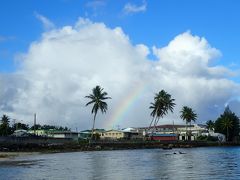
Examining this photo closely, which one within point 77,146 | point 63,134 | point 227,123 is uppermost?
point 227,123

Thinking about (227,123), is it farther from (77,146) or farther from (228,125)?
(77,146)

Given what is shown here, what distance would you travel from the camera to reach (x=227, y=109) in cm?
19438

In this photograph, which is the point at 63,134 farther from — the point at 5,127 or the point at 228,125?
the point at 228,125

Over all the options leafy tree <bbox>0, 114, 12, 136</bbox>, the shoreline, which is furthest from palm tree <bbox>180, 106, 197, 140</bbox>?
leafy tree <bbox>0, 114, 12, 136</bbox>

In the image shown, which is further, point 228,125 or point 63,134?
point 228,125

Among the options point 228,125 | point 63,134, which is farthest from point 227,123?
point 63,134

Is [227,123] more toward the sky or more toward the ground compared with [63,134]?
more toward the sky

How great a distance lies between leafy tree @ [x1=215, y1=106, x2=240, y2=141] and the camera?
184 metres

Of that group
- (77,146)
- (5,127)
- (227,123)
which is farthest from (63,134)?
(227,123)

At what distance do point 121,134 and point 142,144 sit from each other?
2382 inches

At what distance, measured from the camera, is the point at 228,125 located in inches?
7239

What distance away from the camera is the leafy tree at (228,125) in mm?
183750

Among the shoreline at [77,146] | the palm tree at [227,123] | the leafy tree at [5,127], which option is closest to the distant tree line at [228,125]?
the palm tree at [227,123]

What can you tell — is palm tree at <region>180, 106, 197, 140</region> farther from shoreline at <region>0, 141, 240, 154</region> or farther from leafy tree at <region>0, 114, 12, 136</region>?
leafy tree at <region>0, 114, 12, 136</region>
